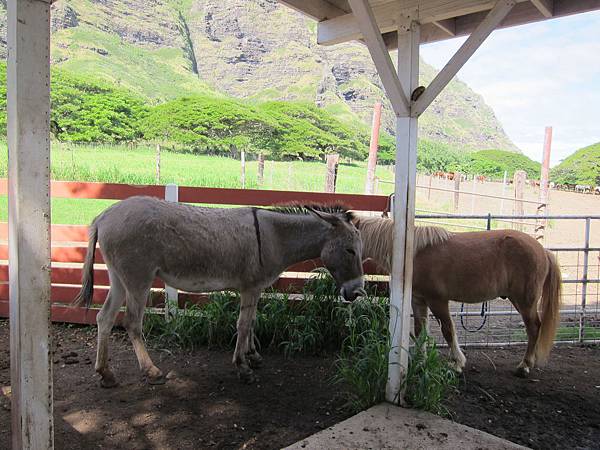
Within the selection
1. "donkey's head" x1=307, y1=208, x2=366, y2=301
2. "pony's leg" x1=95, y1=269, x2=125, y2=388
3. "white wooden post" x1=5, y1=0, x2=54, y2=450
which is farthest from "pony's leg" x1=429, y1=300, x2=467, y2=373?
"white wooden post" x1=5, y1=0, x2=54, y2=450

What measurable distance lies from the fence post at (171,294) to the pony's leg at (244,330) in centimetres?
117

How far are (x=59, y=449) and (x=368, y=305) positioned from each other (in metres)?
2.84

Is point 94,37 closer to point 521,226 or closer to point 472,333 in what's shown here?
point 521,226

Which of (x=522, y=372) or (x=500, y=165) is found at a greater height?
(x=500, y=165)

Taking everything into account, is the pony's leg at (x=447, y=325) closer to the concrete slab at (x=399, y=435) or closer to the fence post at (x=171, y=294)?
the concrete slab at (x=399, y=435)

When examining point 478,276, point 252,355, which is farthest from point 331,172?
point 252,355

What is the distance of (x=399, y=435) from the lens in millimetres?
2906

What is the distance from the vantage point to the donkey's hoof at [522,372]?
4.30 metres

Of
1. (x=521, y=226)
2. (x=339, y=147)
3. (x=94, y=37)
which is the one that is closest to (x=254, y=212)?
(x=521, y=226)

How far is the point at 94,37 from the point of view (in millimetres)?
55906

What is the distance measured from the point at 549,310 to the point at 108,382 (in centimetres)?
416

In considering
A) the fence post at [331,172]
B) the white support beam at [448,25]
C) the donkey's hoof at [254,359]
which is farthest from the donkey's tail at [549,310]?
the fence post at [331,172]

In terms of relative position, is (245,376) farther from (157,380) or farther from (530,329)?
(530,329)

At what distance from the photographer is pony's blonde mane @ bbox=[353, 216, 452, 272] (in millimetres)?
4434
